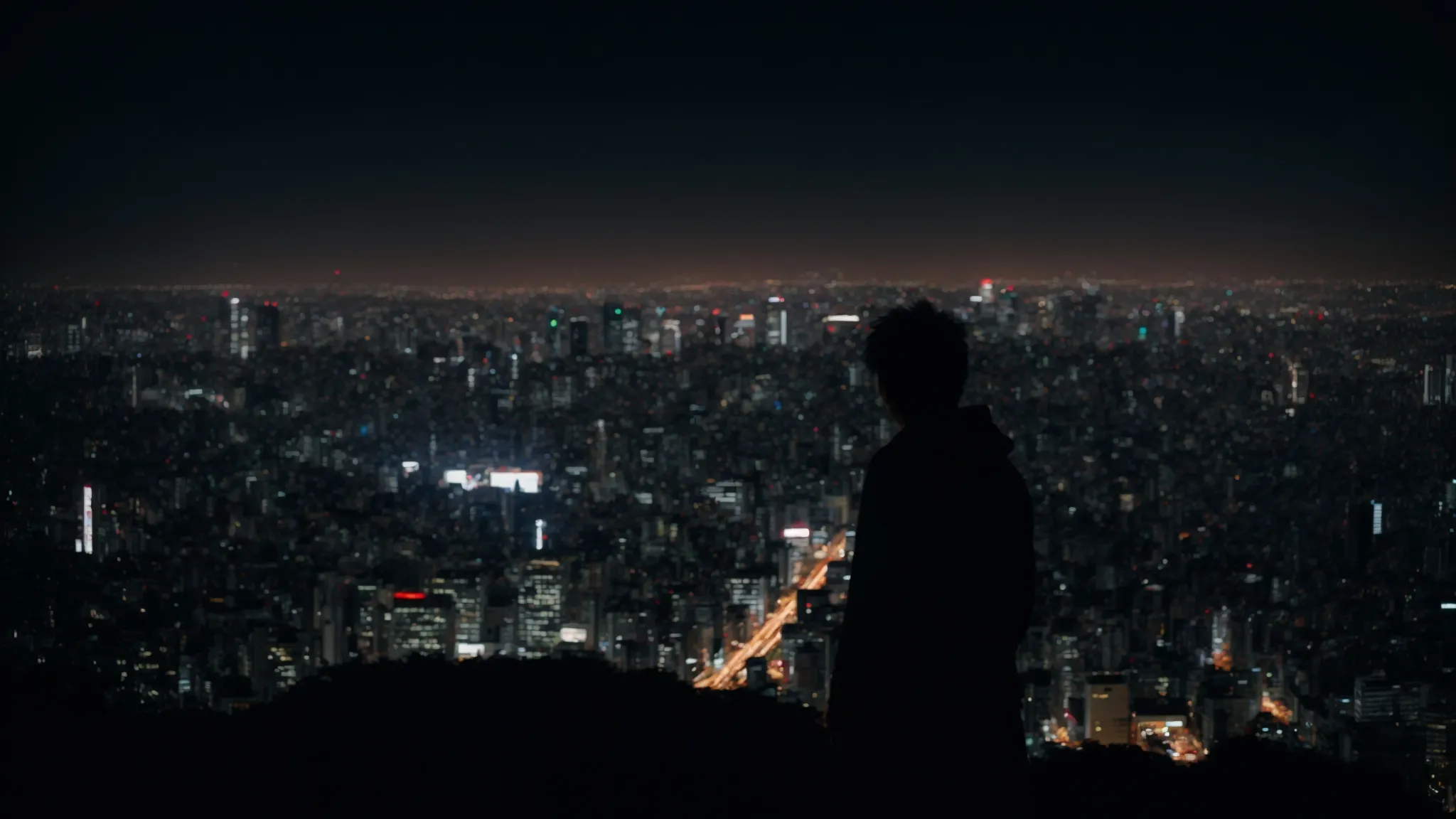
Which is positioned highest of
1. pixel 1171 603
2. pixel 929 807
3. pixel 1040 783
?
pixel 929 807

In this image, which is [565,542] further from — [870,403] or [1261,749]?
[1261,749]

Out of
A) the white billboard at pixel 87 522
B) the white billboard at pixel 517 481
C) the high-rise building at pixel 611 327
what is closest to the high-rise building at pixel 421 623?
the white billboard at pixel 87 522

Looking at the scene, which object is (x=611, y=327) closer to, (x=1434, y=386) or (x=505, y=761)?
(x=1434, y=386)

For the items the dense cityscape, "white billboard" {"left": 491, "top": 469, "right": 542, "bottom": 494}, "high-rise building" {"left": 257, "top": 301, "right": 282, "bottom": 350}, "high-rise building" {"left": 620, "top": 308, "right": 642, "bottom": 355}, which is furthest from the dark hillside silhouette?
"high-rise building" {"left": 620, "top": 308, "right": 642, "bottom": 355}

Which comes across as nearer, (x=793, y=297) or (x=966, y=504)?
(x=966, y=504)

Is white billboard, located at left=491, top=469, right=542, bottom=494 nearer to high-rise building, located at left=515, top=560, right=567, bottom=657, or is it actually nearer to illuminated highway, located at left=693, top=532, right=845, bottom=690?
high-rise building, located at left=515, top=560, right=567, bottom=657

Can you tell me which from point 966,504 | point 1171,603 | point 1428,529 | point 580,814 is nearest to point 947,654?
point 966,504

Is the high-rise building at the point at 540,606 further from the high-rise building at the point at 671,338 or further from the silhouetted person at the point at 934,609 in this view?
the silhouetted person at the point at 934,609
